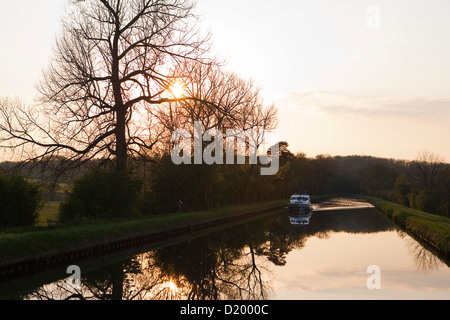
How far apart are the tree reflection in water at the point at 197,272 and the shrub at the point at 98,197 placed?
449 centimetres

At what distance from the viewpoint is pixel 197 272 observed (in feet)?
56.0

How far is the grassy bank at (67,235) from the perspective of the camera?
15.2 metres

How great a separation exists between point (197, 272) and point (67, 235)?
564 cm

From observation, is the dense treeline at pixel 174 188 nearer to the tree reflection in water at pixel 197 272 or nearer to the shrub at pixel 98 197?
the shrub at pixel 98 197

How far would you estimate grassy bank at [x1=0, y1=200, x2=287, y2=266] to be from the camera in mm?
15188

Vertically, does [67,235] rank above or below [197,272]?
above

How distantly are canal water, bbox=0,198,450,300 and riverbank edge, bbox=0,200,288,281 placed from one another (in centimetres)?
124

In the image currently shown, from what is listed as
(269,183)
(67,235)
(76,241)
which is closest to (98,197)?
(76,241)

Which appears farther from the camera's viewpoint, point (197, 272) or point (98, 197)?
point (98, 197)

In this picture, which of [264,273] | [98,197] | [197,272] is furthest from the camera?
[98,197]

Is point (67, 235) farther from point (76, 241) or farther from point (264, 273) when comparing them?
point (264, 273)
